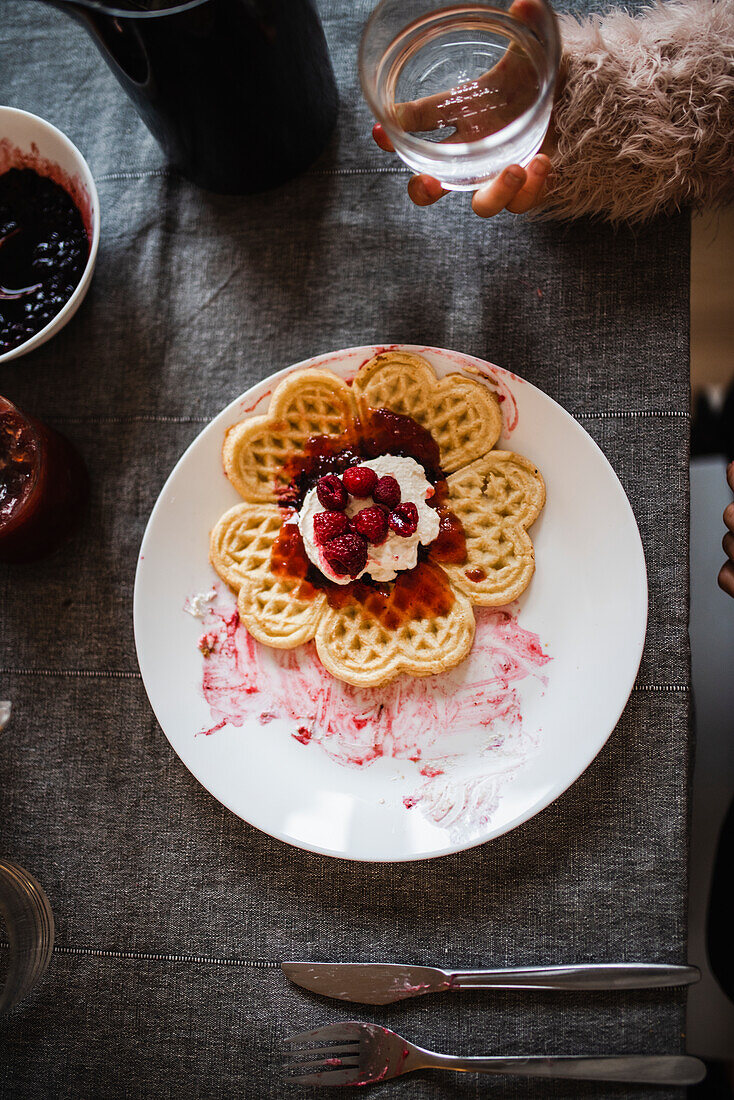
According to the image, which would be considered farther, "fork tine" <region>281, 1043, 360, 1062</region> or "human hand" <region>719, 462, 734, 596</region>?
"human hand" <region>719, 462, 734, 596</region>

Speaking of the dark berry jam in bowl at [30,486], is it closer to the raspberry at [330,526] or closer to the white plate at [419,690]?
the white plate at [419,690]

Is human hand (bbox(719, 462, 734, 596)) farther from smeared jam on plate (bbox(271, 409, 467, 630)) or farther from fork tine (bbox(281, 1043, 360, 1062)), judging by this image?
fork tine (bbox(281, 1043, 360, 1062))

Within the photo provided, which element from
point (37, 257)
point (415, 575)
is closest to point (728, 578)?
point (415, 575)

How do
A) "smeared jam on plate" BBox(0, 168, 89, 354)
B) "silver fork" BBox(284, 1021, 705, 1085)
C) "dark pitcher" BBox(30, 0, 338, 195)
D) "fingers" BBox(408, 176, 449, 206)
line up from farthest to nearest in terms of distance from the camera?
1. "smeared jam on plate" BBox(0, 168, 89, 354)
2. "fingers" BBox(408, 176, 449, 206)
3. "silver fork" BBox(284, 1021, 705, 1085)
4. "dark pitcher" BBox(30, 0, 338, 195)

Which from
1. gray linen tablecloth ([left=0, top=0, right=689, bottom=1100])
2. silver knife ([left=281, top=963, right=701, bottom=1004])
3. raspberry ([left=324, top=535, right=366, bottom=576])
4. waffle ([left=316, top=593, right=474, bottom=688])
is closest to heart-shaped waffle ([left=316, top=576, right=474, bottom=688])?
waffle ([left=316, top=593, right=474, bottom=688])

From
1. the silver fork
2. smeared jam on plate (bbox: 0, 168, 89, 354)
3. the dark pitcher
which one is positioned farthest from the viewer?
smeared jam on plate (bbox: 0, 168, 89, 354)

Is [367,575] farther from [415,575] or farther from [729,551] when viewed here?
[729,551]

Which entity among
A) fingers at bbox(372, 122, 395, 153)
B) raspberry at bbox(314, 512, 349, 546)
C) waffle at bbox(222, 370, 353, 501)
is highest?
fingers at bbox(372, 122, 395, 153)

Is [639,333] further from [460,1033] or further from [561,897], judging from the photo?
[460,1033]
